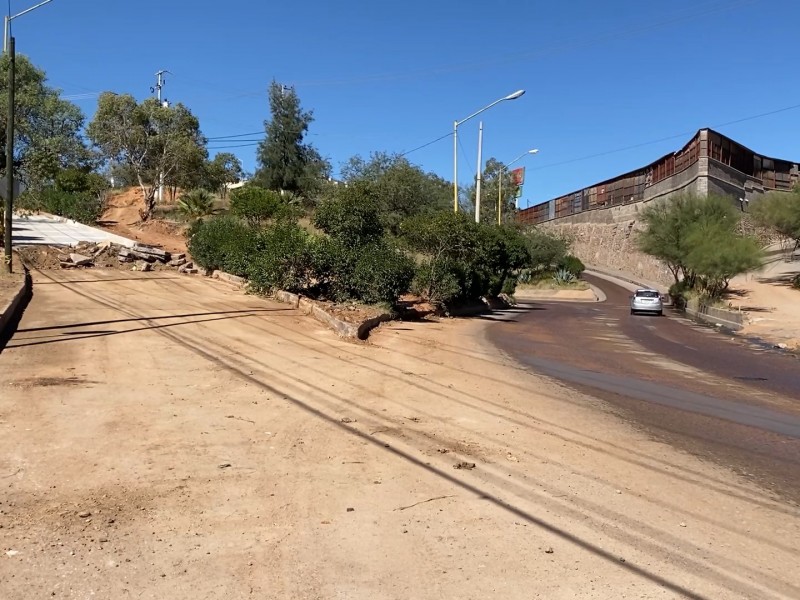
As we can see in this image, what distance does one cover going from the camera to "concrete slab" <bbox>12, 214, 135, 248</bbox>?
95.3ft

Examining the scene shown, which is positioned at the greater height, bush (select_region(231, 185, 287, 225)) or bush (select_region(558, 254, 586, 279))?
bush (select_region(231, 185, 287, 225))

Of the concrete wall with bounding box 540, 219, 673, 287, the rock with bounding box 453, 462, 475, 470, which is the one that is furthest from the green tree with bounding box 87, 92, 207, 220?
the concrete wall with bounding box 540, 219, 673, 287

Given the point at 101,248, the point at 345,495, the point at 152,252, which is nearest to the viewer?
the point at 345,495

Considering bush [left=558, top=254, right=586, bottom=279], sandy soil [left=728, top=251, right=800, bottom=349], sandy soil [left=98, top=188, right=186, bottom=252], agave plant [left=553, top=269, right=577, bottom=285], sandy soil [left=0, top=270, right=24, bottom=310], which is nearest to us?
sandy soil [left=0, top=270, right=24, bottom=310]

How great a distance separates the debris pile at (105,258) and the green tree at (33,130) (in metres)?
3.80

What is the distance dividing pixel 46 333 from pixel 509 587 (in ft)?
34.6

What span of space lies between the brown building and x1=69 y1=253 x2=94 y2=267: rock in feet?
143

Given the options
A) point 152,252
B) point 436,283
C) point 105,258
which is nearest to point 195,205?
point 152,252

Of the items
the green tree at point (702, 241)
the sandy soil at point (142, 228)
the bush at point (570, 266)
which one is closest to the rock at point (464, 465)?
the sandy soil at point (142, 228)

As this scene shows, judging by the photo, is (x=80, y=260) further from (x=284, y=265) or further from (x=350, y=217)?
(x=350, y=217)

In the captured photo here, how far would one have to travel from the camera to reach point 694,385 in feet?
37.9

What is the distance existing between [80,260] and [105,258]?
5.35ft

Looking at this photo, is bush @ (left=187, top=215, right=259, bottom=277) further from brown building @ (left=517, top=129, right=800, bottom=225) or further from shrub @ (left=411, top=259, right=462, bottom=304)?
brown building @ (left=517, top=129, right=800, bottom=225)

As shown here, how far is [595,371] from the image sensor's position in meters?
12.7
